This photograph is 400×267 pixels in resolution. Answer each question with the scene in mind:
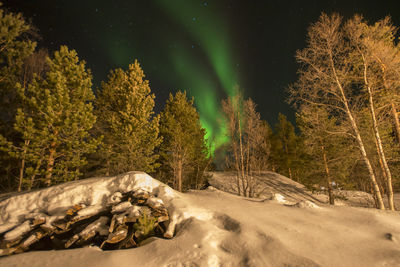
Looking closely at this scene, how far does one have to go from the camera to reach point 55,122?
27.3ft

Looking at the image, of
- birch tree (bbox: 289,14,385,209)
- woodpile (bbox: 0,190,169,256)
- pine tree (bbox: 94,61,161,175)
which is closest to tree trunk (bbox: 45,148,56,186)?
pine tree (bbox: 94,61,161,175)

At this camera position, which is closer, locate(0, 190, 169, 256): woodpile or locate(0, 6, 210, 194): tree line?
locate(0, 190, 169, 256): woodpile

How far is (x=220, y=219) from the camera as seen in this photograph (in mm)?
4270

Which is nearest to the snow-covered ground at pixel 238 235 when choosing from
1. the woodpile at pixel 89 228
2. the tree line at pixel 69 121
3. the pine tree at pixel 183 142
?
the woodpile at pixel 89 228

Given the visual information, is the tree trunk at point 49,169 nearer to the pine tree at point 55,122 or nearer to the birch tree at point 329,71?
the pine tree at point 55,122

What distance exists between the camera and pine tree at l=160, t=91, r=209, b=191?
13.3 metres

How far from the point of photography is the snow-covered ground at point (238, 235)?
9.25ft

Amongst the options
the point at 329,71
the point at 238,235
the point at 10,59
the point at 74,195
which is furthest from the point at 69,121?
the point at 329,71

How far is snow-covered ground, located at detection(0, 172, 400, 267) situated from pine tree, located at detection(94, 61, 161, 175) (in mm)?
5818

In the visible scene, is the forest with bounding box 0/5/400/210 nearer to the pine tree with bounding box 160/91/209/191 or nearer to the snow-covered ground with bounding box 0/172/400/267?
the pine tree with bounding box 160/91/209/191

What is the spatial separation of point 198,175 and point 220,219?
39.3ft

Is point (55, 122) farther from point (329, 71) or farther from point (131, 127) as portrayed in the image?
point (329, 71)

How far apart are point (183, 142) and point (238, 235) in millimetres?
10704

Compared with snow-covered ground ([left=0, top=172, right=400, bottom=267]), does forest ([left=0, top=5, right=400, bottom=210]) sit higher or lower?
higher
